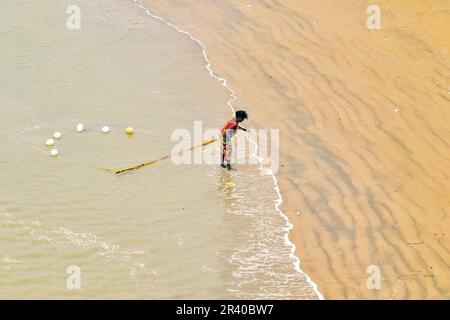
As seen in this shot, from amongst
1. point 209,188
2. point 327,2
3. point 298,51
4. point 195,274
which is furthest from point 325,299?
point 327,2

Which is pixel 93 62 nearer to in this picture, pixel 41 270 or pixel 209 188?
pixel 209 188

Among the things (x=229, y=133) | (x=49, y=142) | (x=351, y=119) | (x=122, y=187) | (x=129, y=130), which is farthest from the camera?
(x=351, y=119)

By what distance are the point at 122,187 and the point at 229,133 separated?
1.85m

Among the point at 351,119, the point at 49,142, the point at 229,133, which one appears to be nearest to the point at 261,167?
the point at 229,133

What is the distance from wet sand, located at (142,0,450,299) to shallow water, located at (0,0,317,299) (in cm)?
53

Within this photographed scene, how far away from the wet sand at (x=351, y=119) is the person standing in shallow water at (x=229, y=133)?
0.88 metres

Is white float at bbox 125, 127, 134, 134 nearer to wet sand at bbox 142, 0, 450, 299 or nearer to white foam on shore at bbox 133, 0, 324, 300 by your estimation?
white foam on shore at bbox 133, 0, 324, 300

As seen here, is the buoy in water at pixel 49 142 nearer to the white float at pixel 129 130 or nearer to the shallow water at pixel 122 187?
the shallow water at pixel 122 187

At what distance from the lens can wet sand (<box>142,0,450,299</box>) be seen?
34.8ft

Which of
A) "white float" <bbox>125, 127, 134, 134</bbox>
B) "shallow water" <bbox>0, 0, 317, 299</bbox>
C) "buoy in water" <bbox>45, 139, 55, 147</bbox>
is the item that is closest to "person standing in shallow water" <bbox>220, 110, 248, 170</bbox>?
"shallow water" <bbox>0, 0, 317, 299</bbox>

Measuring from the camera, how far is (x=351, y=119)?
14102 millimetres

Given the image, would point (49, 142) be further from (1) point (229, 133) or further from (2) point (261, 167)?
(2) point (261, 167)
